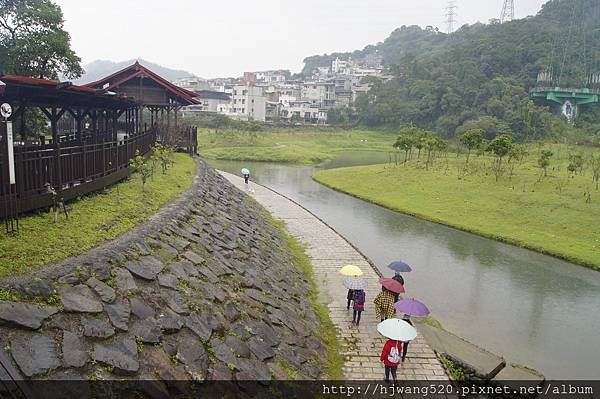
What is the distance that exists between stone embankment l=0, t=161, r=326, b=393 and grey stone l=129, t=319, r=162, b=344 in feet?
0.07

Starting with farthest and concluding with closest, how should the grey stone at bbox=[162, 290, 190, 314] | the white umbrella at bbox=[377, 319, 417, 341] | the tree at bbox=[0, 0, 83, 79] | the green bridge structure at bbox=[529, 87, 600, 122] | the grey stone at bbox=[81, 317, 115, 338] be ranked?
the green bridge structure at bbox=[529, 87, 600, 122] → the tree at bbox=[0, 0, 83, 79] → the white umbrella at bbox=[377, 319, 417, 341] → the grey stone at bbox=[162, 290, 190, 314] → the grey stone at bbox=[81, 317, 115, 338]

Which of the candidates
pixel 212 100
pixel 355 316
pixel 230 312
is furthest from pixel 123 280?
pixel 212 100

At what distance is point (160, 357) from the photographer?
7.32m

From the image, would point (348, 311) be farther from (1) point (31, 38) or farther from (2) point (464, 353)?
(1) point (31, 38)

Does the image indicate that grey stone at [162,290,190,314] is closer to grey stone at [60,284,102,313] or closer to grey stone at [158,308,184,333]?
grey stone at [158,308,184,333]

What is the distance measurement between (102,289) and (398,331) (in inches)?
240

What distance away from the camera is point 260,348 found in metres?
9.45

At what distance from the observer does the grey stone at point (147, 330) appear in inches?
293

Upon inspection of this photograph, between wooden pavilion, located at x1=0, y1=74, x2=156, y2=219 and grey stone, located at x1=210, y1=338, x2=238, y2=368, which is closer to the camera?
grey stone, located at x1=210, y1=338, x2=238, y2=368

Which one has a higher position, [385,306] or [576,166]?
[576,166]

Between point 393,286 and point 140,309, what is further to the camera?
point 393,286

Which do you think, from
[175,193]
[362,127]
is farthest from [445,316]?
[362,127]

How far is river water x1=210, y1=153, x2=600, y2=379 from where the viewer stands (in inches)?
529

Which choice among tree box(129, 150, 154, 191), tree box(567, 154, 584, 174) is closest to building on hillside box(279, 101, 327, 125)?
tree box(567, 154, 584, 174)
